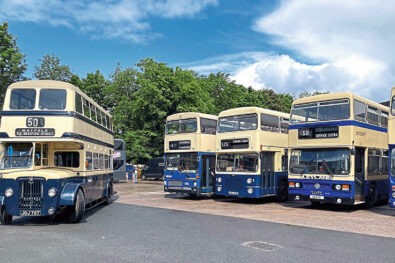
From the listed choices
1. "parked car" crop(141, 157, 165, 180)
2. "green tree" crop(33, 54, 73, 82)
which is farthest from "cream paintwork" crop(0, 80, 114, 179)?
"green tree" crop(33, 54, 73, 82)

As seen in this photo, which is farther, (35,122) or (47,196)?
(35,122)

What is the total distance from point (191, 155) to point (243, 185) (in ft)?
11.3

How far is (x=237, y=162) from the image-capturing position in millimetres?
18500

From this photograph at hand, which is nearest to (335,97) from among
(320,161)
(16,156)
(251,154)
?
(320,161)

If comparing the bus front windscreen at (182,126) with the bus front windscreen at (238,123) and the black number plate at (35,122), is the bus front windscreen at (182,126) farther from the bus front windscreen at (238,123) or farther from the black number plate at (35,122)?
the black number plate at (35,122)

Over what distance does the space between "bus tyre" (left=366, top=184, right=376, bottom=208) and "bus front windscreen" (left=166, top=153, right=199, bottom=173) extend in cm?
805

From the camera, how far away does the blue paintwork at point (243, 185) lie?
17.8m

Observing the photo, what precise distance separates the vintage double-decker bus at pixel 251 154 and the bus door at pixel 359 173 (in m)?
4.02

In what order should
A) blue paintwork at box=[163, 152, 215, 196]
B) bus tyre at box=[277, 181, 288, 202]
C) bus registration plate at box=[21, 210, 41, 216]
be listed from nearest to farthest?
bus registration plate at box=[21, 210, 41, 216] < bus tyre at box=[277, 181, 288, 202] < blue paintwork at box=[163, 152, 215, 196]

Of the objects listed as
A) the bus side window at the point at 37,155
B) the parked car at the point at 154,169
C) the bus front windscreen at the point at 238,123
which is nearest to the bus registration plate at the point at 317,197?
the bus front windscreen at the point at 238,123

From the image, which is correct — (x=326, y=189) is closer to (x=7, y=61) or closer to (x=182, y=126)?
(x=182, y=126)

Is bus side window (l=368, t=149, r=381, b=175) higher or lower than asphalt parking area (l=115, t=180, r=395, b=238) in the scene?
higher

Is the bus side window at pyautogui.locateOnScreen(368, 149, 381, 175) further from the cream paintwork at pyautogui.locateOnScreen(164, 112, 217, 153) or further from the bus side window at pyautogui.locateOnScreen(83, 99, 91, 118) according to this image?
the bus side window at pyautogui.locateOnScreen(83, 99, 91, 118)

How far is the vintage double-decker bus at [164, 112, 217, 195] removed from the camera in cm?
2016
